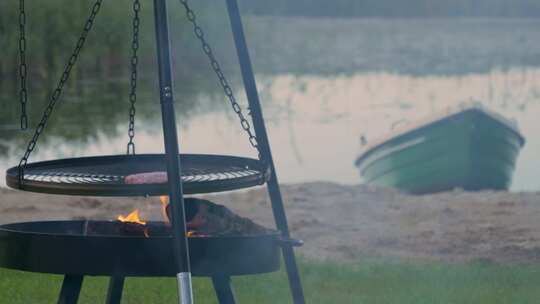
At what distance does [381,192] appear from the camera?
39.2ft

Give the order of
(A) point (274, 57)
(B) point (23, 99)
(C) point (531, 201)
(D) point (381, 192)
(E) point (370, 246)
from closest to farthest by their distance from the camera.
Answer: (B) point (23, 99)
(E) point (370, 246)
(C) point (531, 201)
(D) point (381, 192)
(A) point (274, 57)

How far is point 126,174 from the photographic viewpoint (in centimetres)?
539

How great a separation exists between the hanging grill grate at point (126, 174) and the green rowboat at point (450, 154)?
25.3 ft

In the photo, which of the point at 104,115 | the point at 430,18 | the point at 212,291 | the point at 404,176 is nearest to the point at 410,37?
the point at 430,18

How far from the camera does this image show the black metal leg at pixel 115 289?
5.36 m

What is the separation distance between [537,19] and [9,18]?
24293mm

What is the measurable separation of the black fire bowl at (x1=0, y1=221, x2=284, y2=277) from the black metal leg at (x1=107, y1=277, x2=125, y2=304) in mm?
490

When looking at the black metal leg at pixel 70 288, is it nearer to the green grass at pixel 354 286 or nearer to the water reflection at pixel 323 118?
the green grass at pixel 354 286

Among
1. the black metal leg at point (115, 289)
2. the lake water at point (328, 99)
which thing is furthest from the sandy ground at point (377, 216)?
the black metal leg at point (115, 289)

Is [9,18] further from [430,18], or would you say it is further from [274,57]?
[430,18]

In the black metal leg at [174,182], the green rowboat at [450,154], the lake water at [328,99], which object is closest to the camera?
the black metal leg at [174,182]

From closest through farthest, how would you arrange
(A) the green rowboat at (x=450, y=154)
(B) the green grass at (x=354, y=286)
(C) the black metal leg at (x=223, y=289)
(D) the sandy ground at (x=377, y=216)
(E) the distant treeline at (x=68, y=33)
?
(C) the black metal leg at (x=223, y=289) < (B) the green grass at (x=354, y=286) < (D) the sandy ground at (x=377, y=216) < (A) the green rowboat at (x=450, y=154) < (E) the distant treeline at (x=68, y=33)

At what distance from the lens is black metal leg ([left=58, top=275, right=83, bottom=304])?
5.07m

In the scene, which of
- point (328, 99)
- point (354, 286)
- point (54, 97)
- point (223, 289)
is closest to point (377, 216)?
point (354, 286)
